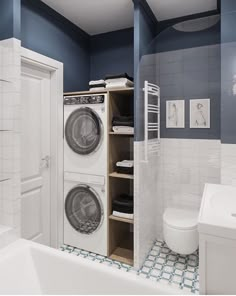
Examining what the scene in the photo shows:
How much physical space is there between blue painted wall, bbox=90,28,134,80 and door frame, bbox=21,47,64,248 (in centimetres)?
68

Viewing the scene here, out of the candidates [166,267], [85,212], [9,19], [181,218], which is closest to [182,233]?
[181,218]

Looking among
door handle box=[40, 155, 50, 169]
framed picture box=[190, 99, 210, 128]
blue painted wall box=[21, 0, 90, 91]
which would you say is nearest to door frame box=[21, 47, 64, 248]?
door handle box=[40, 155, 50, 169]

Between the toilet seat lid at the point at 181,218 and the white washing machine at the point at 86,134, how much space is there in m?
0.83

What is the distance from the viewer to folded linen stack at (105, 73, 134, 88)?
2439 mm

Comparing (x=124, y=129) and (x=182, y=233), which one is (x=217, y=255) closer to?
(x=182, y=233)

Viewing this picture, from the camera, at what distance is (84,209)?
8.80 ft

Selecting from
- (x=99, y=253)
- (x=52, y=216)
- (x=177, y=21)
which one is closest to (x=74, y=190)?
(x=52, y=216)

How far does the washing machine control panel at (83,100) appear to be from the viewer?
2.47 metres

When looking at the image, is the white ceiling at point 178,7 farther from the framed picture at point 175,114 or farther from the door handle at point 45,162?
the door handle at point 45,162

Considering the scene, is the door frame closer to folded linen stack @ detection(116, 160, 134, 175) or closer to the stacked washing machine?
the stacked washing machine

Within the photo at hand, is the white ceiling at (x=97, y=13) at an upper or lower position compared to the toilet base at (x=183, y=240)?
upper

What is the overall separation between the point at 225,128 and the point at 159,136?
751 mm

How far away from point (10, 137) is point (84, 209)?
4.00 feet

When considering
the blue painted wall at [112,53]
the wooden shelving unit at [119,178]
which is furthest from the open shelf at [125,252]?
the blue painted wall at [112,53]
